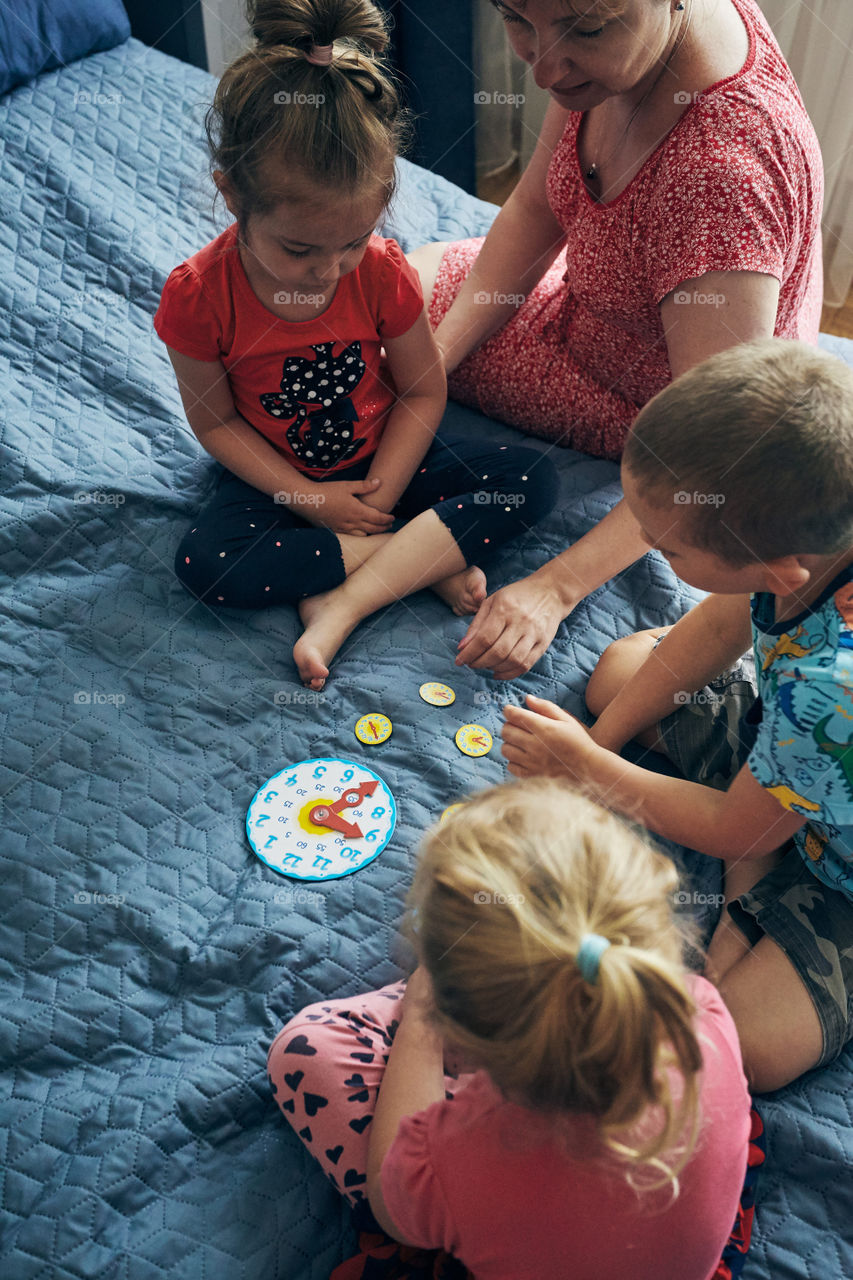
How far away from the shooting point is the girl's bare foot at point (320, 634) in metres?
1.15

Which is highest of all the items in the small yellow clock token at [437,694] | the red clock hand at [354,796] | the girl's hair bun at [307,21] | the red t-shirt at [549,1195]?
the girl's hair bun at [307,21]

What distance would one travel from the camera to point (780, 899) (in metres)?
0.92

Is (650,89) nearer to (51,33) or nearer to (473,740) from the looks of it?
(473,740)

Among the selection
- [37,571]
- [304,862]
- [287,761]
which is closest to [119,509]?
[37,571]

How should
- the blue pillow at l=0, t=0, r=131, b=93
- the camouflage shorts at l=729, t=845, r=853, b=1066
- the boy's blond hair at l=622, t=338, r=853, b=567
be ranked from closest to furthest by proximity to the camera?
1. the boy's blond hair at l=622, t=338, r=853, b=567
2. the camouflage shorts at l=729, t=845, r=853, b=1066
3. the blue pillow at l=0, t=0, r=131, b=93

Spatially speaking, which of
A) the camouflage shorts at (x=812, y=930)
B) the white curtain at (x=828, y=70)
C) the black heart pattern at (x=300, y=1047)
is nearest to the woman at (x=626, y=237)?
the camouflage shorts at (x=812, y=930)

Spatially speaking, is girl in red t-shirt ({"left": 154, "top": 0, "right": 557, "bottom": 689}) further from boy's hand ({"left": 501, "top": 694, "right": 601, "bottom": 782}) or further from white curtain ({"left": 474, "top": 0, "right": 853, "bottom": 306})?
white curtain ({"left": 474, "top": 0, "right": 853, "bottom": 306})

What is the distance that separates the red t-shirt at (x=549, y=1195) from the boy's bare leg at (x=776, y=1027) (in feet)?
0.66

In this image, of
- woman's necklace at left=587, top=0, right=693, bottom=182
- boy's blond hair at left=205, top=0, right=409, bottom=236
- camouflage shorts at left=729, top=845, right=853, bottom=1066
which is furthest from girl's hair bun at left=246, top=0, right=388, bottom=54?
camouflage shorts at left=729, top=845, right=853, bottom=1066

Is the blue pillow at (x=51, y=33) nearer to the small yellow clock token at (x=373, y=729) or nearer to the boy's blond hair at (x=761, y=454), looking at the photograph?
the small yellow clock token at (x=373, y=729)

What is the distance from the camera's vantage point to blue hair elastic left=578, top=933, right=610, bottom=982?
54cm

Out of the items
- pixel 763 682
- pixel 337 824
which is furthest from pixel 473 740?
pixel 763 682

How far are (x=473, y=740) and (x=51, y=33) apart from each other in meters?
1.53

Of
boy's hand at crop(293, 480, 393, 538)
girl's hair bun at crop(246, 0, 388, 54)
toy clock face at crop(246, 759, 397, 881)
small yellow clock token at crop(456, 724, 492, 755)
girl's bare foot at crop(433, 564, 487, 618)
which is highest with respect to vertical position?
girl's hair bun at crop(246, 0, 388, 54)
